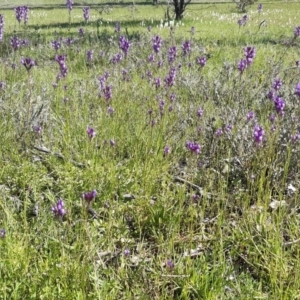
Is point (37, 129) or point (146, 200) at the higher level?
point (37, 129)

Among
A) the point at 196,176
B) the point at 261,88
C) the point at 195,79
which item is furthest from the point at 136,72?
the point at 196,176

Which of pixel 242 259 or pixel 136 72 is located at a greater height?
pixel 136 72

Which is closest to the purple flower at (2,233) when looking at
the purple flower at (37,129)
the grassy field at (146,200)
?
the grassy field at (146,200)

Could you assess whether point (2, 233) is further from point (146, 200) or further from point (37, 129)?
point (37, 129)

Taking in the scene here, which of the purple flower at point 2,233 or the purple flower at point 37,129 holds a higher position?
the purple flower at point 37,129

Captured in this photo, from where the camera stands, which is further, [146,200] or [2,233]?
[146,200]

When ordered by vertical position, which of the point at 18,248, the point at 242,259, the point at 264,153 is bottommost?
the point at 242,259

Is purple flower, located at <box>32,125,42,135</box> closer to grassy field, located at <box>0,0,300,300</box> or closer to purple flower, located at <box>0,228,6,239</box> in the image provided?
grassy field, located at <box>0,0,300,300</box>

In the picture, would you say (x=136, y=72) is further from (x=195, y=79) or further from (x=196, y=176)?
(x=196, y=176)

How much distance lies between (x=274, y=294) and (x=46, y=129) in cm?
241

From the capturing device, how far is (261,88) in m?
4.52

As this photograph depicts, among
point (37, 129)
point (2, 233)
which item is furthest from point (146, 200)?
point (37, 129)

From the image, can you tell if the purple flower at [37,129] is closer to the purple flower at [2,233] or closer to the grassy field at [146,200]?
the grassy field at [146,200]

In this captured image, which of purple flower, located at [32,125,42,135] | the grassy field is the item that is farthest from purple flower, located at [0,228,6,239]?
purple flower, located at [32,125,42,135]
